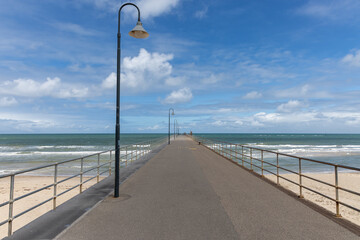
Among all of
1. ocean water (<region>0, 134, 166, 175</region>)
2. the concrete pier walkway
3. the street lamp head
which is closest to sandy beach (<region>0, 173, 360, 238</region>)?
ocean water (<region>0, 134, 166, 175</region>)

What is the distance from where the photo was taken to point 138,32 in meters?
7.51

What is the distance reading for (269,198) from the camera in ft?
22.1

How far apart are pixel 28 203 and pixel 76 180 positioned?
580 cm

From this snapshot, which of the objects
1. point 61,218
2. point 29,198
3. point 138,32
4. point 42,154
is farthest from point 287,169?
point 42,154

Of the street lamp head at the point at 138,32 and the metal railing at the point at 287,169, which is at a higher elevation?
the street lamp head at the point at 138,32

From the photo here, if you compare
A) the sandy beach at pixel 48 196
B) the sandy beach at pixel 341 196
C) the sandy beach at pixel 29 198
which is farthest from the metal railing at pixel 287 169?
the sandy beach at pixel 29 198

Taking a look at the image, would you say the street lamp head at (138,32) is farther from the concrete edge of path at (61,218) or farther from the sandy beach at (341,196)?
the sandy beach at (341,196)

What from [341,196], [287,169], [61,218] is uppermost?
[287,169]

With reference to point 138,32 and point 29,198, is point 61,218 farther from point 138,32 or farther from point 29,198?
point 29,198

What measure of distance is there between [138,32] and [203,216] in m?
5.47

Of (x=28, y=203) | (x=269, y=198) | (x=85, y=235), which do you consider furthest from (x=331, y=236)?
(x=28, y=203)

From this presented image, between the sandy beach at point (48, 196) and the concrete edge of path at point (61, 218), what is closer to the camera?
the concrete edge of path at point (61, 218)

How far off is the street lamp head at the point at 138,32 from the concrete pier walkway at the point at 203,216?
4.74 metres

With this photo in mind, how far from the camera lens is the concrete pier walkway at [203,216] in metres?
4.34
